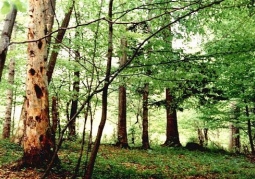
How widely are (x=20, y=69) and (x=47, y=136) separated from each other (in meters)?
11.1

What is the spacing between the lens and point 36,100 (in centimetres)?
651

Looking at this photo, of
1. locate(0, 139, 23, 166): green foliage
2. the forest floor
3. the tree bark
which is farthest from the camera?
locate(0, 139, 23, 166): green foliage

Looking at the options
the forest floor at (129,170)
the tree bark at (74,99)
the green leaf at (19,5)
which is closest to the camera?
the green leaf at (19,5)

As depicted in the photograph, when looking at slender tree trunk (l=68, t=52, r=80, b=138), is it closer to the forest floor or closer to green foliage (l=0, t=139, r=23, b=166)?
the forest floor

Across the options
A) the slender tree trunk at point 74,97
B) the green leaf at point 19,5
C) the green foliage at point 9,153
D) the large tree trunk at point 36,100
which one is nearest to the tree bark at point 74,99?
the slender tree trunk at point 74,97

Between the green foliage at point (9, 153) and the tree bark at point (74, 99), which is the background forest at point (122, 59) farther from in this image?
the green foliage at point (9, 153)

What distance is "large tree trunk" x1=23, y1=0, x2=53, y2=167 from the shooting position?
21.2ft

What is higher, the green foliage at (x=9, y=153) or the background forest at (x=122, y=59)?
the background forest at (x=122, y=59)

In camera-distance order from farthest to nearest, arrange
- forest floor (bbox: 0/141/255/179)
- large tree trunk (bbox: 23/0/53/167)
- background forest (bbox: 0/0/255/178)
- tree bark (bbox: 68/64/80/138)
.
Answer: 1. large tree trunk (bbox: 23/0/53/167)
2. forest floor (bbox: 0/141/255/179)
3. tree bark (bbox: 68/64/80/138)
4. background forest (bbox: 0/0/255/178)

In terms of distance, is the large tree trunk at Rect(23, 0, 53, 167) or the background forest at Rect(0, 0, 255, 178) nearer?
the background forest at Rect(0, 0, 255, 178)

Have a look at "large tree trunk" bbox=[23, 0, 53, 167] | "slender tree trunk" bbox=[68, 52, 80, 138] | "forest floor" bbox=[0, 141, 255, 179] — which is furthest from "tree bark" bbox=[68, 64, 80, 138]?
"forest floor" bbox=[0, 141, 255, 179]

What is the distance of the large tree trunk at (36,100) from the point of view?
21.2ft

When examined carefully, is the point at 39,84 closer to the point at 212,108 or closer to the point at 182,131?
the point at 212,108

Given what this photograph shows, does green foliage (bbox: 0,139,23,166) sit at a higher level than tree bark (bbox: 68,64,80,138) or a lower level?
lower
